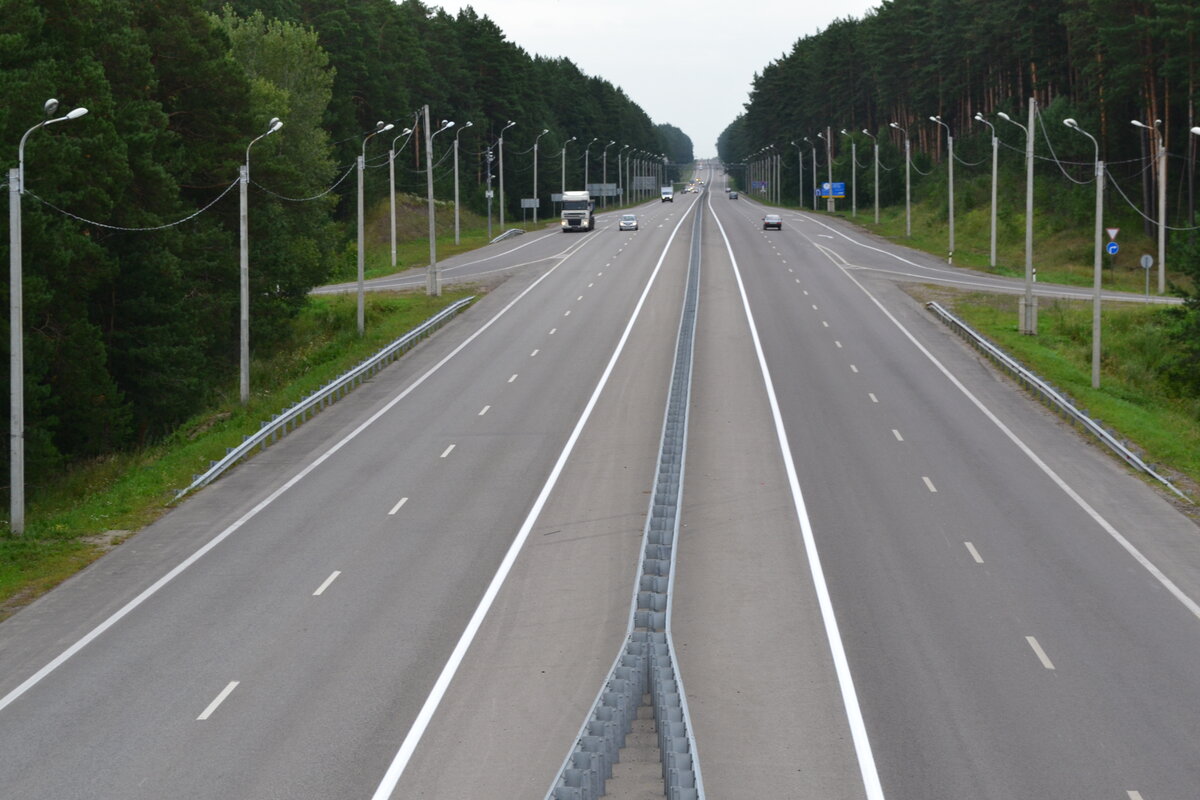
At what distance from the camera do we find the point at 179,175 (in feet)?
157

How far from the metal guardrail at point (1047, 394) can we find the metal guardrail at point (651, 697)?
11.9 metres

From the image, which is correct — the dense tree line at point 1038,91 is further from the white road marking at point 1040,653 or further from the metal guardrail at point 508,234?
the metal guardrail at point 508,234

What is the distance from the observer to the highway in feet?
48.5

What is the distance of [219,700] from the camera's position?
16703mm

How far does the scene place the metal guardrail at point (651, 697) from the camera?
12.5 m

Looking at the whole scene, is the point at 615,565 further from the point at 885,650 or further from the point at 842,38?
the point at 842,38

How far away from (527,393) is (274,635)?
20637mm

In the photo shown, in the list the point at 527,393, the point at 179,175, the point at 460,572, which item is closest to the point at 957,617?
the point at 460,572

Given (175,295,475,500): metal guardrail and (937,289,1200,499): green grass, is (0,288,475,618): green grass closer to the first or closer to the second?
(175,295,475,500): metal guardrail

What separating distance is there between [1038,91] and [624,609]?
316ft

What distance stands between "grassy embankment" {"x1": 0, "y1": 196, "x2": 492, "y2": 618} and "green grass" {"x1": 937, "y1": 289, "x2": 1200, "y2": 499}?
72.1 feet

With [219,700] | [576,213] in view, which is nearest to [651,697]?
[219,700]

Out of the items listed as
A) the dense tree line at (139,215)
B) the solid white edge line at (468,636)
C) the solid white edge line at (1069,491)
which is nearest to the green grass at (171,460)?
the dense tree line at (139,215)

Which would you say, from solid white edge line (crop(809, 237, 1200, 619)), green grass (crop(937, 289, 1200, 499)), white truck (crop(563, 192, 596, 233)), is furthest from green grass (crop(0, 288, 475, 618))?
white truck (crop(563, 192, 596, 233))
